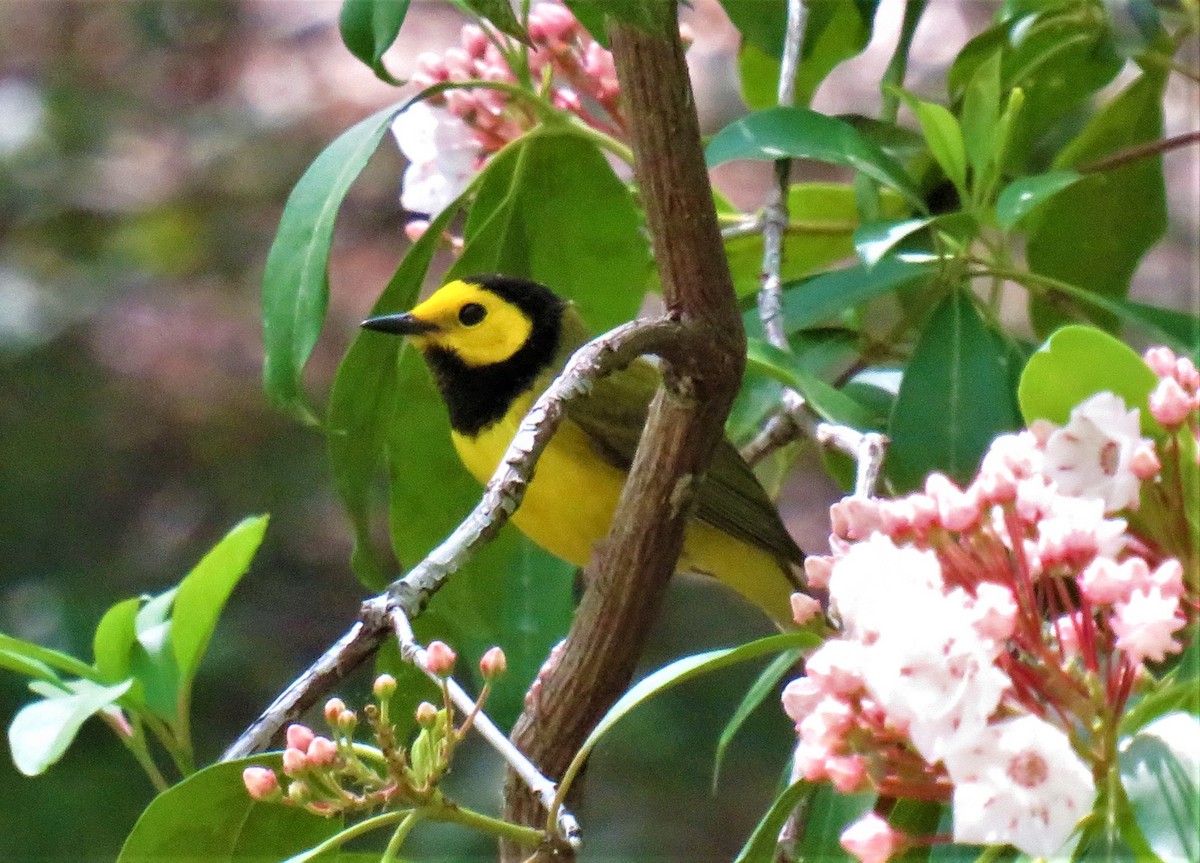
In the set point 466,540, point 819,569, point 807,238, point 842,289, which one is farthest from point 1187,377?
point 807,238

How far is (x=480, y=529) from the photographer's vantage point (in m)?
1.20

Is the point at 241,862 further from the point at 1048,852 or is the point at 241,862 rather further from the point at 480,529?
the point at 1048,852

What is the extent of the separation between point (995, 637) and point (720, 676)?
3702mm

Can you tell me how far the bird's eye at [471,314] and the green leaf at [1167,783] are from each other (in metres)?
1.54

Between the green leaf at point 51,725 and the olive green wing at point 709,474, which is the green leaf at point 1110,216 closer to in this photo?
the olive green wing at point 709,474

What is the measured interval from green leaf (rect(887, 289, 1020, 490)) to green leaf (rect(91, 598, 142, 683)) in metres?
0.77

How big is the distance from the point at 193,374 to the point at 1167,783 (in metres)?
4.21

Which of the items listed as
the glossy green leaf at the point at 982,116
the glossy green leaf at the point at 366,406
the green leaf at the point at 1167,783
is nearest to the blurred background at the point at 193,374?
the glossy green leaf at the point at 366,406

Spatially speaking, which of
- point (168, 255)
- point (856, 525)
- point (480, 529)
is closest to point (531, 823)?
point (480, 529)

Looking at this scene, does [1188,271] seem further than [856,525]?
Yes

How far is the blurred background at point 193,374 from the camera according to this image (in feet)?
14.5

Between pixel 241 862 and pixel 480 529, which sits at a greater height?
pixel 480 529

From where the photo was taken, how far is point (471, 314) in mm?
2412

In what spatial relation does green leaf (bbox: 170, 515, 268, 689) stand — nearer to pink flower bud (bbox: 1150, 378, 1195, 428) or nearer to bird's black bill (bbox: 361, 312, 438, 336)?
bird's black bill (bbox: 361, 312, 438, 336)
